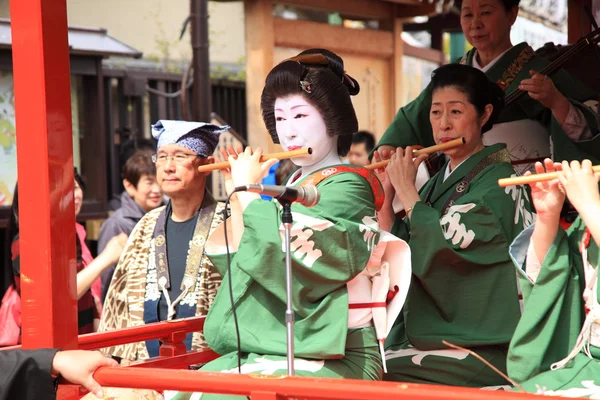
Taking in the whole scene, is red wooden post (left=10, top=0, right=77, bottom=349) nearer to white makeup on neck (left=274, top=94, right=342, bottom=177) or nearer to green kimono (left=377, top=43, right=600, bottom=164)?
white makeup on neck (left=274, top=94, right=342, bottom=177)

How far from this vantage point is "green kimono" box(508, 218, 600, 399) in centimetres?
287

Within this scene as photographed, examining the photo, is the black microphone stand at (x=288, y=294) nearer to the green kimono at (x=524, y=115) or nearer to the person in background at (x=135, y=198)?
the green kimono at (x=524, y=115)

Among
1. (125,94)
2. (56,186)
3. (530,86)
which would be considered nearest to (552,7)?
(125,94)

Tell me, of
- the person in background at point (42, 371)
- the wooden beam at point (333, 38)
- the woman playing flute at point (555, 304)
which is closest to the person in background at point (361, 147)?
the wooden beam at point (333, 38)

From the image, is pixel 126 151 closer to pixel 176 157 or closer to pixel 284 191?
pixel 176 157

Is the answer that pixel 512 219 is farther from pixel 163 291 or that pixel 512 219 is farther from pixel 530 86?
pixel 163 291

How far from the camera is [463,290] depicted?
3578 mm

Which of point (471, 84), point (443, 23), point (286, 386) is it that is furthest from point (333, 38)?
point (286, 386)

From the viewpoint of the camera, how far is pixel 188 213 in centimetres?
415

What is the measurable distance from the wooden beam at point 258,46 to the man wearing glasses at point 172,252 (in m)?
3.67

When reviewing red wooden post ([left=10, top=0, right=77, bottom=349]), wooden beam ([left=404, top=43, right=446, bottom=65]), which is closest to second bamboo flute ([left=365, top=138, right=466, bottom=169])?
red wooden post ([left=10, top=0, right=77, bottom=349])

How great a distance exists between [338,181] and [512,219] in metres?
0.97

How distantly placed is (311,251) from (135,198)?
3710mm

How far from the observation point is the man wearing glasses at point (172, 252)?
395 cm
